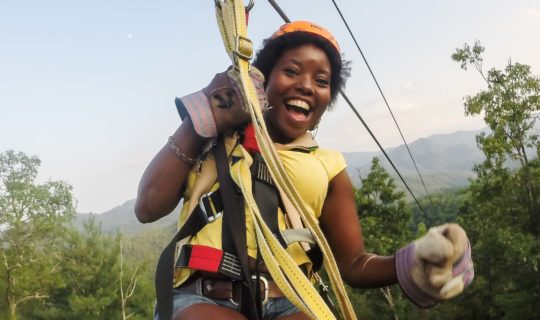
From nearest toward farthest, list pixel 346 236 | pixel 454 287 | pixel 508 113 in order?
pixel 454 287 → pixel 346 236 → pixel 508 113

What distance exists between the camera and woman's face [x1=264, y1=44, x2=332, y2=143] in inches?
81.7

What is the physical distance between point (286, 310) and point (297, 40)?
119cm

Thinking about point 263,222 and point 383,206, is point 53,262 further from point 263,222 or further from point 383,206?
point 263,222

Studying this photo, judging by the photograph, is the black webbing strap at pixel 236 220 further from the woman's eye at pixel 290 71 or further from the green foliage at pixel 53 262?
the green foliage at pixel 53 262

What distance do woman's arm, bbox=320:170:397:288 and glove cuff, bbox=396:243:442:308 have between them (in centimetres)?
25

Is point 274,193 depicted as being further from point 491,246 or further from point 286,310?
point 491,246

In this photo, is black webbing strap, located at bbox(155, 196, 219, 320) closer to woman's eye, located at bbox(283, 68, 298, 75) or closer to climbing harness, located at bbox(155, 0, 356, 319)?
climbing harness, located at bbox(155, 0, 356, 319)

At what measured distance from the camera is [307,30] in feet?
7.10

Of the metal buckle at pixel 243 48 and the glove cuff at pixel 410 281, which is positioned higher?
the metal buckle at pixel 243 48

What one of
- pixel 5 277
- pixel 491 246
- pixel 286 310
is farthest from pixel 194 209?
pixel 5 277

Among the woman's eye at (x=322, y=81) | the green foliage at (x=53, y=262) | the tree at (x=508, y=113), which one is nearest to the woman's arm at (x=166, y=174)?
the woman's eye at (x=322, y=81)

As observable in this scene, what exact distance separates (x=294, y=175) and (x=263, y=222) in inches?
17.7

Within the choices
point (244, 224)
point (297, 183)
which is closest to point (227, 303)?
point (244, 224)

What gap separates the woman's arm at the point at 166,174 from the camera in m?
1.71
